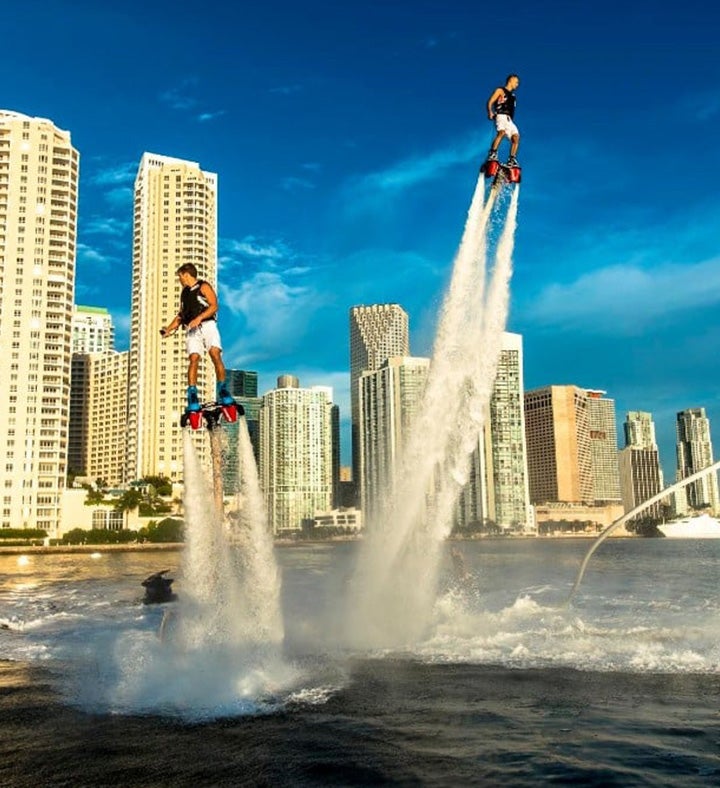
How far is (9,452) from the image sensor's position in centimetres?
18400

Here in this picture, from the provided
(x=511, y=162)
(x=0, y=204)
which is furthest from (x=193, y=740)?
(x=0, y=204)

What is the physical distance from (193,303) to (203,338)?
134 centimetres

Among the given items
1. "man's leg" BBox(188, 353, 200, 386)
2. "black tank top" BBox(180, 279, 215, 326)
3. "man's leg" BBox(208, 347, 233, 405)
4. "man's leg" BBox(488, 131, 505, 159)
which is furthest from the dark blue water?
"man's leg" BBox(488, 131, 505, 159)

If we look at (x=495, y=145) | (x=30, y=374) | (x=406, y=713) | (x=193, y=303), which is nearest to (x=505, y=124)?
(x=495, y=145)

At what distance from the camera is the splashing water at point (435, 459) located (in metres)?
40.3

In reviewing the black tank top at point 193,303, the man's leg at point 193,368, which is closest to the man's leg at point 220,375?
the man's leg at point 193,368

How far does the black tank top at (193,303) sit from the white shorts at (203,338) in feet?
1.10

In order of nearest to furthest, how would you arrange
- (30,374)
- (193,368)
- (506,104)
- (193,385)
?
(193,385) < (193,368) < (506,104) < (30,374)

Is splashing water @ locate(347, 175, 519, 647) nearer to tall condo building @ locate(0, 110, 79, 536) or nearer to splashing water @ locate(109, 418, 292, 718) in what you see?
splashing water @ locate(109, 418, 292, 718)

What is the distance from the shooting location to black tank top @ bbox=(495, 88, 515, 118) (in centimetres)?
3272

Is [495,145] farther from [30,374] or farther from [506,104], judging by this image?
[30,374]

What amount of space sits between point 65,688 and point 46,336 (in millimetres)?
181632

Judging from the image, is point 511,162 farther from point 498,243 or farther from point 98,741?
point 98,741

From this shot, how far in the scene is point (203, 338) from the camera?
2880 centimetres
